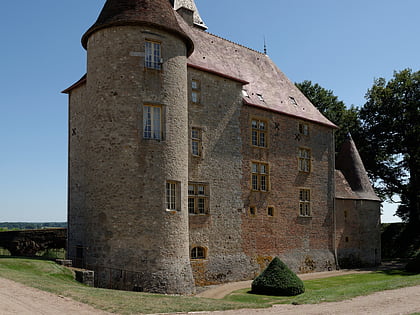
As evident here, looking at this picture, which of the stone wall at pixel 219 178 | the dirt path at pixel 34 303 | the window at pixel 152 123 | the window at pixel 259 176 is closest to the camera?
the dirt path at pixel 34 303

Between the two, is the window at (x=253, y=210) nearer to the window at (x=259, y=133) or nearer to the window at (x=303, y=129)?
the window at (x=259, y=133)

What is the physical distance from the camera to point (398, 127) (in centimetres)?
4162

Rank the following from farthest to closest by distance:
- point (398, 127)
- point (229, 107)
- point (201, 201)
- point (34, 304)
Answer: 1. point (398, 127)
2. point (229, 107)
3. point (201, 201)
4. point (34, 304)

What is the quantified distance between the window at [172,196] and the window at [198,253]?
3.41 m

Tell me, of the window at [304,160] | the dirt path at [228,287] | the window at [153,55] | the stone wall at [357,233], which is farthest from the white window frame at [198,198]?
the stone wall at [357,233]

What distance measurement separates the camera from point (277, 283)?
18703 mm

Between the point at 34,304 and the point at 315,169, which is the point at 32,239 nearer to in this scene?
the point at 34,304

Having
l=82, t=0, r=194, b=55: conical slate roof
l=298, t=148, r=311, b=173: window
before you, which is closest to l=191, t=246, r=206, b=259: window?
l=298, t=148, r=311, b=173: window

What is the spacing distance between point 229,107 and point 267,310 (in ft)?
42.3

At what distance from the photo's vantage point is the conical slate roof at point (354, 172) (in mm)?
32812

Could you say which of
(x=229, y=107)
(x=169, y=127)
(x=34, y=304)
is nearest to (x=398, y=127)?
(x=229, y=107)

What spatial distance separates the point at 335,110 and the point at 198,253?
1150 inches

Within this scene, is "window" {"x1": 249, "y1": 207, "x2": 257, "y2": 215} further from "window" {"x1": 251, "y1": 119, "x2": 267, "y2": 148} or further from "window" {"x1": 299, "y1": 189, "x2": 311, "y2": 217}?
"window" {"x1": 299, "y1": 189, "x2": 311, "y2": 217}

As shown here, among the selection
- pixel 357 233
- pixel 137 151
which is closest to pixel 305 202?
pixel 357 233
